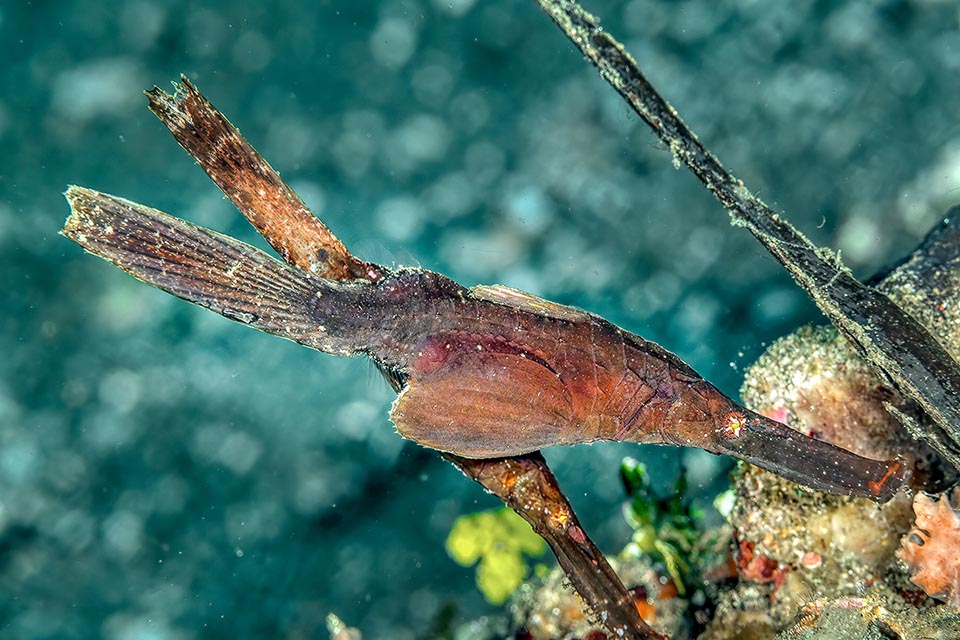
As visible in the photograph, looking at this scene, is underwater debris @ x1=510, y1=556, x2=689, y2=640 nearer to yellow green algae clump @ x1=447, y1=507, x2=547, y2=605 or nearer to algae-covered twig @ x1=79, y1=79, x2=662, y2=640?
yellow green algae clump @ x1=447, y1=507, x2=547, y2=605

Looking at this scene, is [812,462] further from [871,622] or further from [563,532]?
[563,532]

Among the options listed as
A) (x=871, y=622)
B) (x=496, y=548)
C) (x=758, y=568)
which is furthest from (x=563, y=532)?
(x=496, y=548)

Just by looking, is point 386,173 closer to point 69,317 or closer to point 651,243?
point 651,243

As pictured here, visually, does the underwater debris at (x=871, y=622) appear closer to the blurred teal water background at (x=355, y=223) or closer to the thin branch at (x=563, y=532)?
the thin branch at (x=563, y=532)

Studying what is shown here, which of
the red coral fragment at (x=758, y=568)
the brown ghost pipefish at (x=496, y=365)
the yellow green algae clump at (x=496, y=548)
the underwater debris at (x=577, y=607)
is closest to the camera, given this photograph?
the brown ghost pipefish at (x=496, y=365)

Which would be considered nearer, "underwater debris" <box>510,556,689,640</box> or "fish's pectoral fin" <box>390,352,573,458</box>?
"fish's pectoral fin" <box>390,352,573,458</box>

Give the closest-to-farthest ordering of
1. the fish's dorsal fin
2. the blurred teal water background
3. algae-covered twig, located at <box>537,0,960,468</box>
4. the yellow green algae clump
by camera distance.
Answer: algae-covered twig, located at <box>537,0,960,468</box>
the fish's dorsal fin
the blurred teal water background
the yellow green algae clump

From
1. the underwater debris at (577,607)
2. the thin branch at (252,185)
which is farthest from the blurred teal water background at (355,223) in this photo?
the thin branch at (252,185)

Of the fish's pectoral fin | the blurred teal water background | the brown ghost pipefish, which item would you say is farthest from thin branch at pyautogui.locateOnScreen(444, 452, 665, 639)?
the blurred teal water background
